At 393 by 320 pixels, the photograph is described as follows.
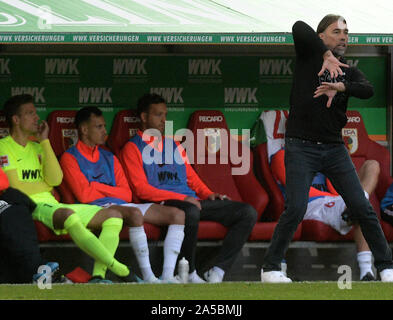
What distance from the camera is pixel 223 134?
28.0 ft

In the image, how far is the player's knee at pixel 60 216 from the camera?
710 centimetres

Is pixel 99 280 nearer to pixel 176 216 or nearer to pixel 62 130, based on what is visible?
pixel 176 216

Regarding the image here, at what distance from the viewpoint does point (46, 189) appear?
7.58 meters

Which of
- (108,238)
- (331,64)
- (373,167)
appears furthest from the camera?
(373,167)

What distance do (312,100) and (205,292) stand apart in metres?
1.45

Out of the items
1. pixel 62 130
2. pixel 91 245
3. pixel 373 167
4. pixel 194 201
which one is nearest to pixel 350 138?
pixel 373 167

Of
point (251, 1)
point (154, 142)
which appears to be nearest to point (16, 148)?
point (154, 142)

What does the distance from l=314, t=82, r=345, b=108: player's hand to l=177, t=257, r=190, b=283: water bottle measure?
1.69 metres

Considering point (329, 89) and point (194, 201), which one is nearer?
point (329, 89)

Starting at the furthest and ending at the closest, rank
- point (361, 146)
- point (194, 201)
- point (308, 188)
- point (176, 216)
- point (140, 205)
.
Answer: point (361, 146) → point (194, 201) → point (140, 205) → point (176, 216) → point (308, 188)

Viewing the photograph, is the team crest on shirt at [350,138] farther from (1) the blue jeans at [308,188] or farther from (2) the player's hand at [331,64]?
(2) the player's hand at [331,64]

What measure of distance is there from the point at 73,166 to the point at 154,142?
2.41 ft

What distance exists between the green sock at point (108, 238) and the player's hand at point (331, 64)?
192cm

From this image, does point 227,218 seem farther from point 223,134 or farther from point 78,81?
point 78,81
